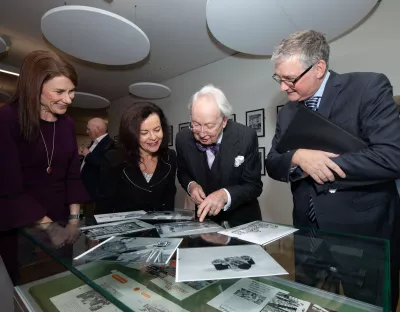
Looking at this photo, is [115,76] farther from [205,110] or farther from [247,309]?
[247,309]

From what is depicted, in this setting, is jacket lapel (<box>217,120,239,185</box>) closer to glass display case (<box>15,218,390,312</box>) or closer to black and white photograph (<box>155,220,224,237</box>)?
black and white photograph (<box>155,220,224,237</box>)

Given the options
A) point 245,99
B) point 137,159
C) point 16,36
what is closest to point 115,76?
point 16,36

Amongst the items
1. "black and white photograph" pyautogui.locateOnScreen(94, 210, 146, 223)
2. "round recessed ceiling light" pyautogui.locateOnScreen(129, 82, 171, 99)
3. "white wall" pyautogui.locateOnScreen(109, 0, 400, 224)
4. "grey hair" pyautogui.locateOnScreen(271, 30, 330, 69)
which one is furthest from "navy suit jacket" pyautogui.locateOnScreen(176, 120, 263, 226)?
"round recessed ceiling light" pyautogui.locateOnScreen(129, 82, 171, 99)

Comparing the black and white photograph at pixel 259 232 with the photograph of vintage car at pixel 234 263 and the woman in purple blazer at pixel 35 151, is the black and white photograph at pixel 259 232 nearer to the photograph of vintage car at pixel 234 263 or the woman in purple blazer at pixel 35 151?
the photograph of vintage car at pixel 234 263

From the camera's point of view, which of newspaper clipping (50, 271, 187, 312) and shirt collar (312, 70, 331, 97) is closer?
newspaper clipping (50, 271, 187, 312)

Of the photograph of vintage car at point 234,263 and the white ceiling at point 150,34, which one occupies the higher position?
the white ceiling at point 150,34

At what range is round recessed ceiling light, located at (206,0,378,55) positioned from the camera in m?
2.41

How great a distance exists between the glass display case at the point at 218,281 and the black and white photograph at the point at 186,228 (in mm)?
54

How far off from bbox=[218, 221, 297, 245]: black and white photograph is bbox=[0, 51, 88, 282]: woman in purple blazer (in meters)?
0.71

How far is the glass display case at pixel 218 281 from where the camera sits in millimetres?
647

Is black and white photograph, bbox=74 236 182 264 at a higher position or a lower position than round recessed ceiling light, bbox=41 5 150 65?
lower

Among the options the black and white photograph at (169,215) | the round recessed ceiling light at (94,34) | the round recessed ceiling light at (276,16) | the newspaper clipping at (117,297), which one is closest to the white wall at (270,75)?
the round recessed ceiling light at (276,16)

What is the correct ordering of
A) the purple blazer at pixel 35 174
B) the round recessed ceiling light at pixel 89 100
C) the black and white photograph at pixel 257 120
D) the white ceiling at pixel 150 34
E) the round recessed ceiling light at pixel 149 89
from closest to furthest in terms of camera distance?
the purple blazer at pixel 35 174 < the white ceiling at pixel 150 34 < the black and white photograph at pixel 257 120 < the round recessed ceiling light at pixel 149 89 < the round recessed ceiling light at pixel 89 100

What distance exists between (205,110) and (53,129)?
2.88 feet
